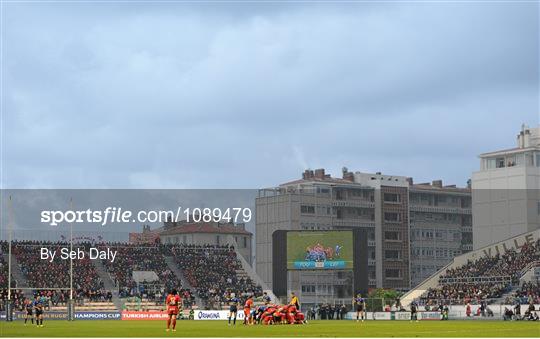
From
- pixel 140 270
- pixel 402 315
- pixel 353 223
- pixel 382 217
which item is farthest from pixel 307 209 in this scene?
pixel 402 315

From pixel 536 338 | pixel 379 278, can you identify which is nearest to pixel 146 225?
pixel 379 278

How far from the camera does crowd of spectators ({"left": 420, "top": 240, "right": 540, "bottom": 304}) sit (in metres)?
103

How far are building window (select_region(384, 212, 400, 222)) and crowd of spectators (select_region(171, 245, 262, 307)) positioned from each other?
50.8m

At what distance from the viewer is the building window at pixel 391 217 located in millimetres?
178750

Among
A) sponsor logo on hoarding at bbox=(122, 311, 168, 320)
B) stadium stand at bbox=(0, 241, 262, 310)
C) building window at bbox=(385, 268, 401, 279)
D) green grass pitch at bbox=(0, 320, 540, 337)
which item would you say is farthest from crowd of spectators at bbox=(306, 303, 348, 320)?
building window at bbox=(385, 268, 401, 279)

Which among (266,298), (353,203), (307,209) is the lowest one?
(266,298)

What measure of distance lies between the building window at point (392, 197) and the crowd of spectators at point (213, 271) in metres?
50.9

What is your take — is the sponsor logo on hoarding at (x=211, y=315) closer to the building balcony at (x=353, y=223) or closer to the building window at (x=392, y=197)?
the building balcony at (x=353, y=223)

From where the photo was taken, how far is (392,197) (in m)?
179

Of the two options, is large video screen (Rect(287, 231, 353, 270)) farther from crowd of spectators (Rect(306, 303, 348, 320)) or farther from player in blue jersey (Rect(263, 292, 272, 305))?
crowd of spectators (Rect(306, 303, 348, 320))

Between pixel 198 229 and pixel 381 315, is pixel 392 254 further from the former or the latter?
pixel 381 315

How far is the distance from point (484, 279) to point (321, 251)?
1667 cm

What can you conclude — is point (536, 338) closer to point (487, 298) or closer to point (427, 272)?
point (487, 298)

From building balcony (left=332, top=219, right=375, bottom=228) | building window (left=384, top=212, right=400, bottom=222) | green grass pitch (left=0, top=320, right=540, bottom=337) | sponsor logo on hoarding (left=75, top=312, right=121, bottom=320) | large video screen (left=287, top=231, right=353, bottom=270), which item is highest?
building window (left=384, top=212, right=400, bottom=222)
